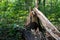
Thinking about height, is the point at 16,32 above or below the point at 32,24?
below

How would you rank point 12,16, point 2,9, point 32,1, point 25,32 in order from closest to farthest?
point 25,32, point 12,16, point 2,9, point 32,1

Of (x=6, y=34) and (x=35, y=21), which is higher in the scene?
(x=35, y=21)

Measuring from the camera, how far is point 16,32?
245 inches

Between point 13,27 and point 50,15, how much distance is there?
2.30m

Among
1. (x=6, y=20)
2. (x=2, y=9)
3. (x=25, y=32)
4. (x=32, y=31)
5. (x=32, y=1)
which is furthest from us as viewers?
(x=32, y=1)

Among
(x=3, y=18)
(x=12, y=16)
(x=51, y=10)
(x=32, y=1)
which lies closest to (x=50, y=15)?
(x=51, y=10)

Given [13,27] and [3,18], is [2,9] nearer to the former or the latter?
[3,18]

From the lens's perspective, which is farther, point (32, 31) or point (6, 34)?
point (6, 34)

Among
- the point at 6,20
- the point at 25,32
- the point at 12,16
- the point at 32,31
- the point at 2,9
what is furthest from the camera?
the point at 2,9


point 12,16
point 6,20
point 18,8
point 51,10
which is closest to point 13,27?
point 6,20

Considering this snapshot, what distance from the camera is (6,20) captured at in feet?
22.2

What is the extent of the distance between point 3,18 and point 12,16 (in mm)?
631

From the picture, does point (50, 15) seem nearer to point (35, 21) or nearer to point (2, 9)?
point (2, 9)

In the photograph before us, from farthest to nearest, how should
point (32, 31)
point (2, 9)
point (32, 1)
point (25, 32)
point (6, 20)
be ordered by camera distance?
point (32, 1) < point (2, 9) < point (6, 20) < point (25, 32) < point (32, 31)
